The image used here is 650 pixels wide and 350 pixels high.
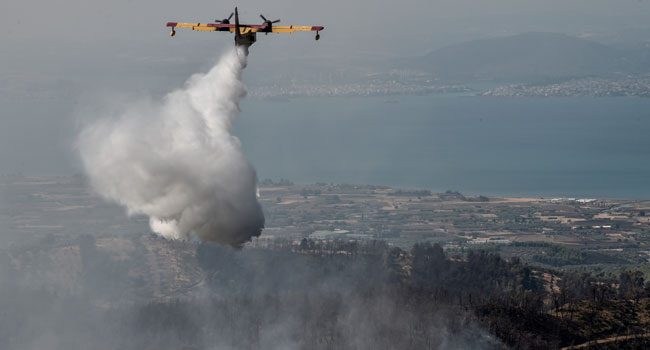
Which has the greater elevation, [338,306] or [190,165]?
[190,165]

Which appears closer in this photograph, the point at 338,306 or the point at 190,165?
the point at 190,165

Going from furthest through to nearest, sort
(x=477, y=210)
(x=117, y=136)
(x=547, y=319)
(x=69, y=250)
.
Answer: (x=477, y=210)
(x=69, y=250)
(x=547, y=319)
(x=117, y=136)

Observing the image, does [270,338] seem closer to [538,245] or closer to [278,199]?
[538,245]

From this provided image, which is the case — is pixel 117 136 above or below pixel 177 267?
above

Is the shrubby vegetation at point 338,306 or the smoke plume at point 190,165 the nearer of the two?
the smoke plume at point 190,165

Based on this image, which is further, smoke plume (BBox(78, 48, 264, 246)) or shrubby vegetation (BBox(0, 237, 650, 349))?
shrubby vegetation (BBox(0, 237, 650, 349))

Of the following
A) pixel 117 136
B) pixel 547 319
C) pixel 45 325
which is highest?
pixel 117 136

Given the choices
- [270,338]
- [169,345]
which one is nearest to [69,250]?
[169,345]

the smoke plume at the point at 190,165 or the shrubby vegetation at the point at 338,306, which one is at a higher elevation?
the smoke plume at the point at 190,165
